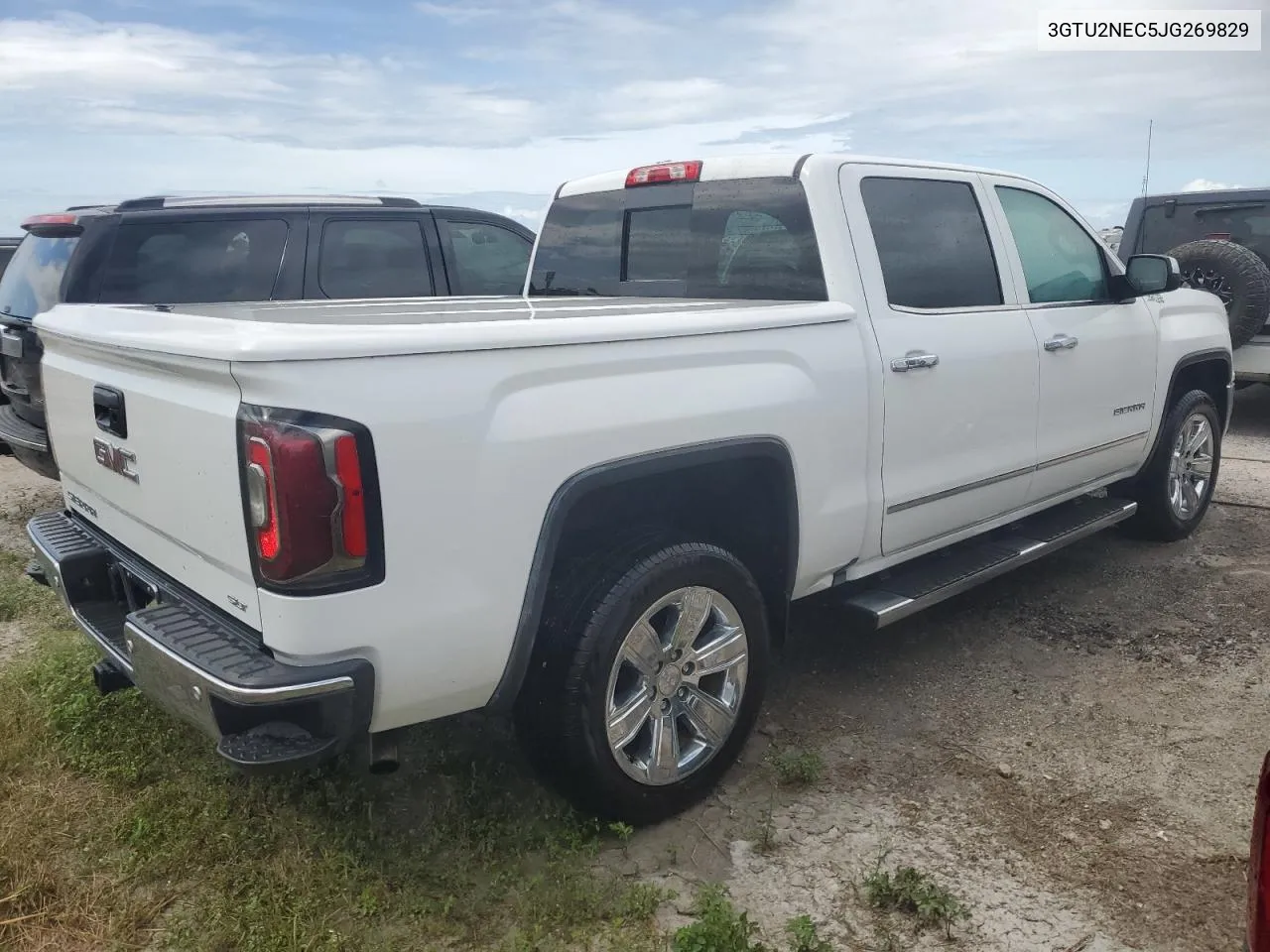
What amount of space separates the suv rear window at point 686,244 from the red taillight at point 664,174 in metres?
0.03

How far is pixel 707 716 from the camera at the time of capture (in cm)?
317

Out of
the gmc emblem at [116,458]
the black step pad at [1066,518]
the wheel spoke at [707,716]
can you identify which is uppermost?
the gmc emblem at [116,458]

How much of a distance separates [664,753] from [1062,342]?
8.28 feet

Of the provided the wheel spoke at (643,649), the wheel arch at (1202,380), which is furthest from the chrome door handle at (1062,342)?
the wheel spoke at (643,649)

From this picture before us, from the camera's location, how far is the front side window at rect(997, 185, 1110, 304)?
4.41 m

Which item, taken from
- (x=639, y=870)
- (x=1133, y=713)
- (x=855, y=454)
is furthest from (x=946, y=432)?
(x=639, y=870)

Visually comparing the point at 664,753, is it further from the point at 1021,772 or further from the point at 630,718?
the point at 1021,772

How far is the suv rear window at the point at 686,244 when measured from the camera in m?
3.66

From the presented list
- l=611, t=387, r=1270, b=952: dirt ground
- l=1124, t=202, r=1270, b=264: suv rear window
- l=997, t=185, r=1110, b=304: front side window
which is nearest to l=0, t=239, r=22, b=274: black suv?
l=611, t=387, r=1270, b=952: dirt ground

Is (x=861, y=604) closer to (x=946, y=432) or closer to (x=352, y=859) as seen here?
(x=946, y=432)

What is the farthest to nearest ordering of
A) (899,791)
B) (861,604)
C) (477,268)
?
(477,268), (861,604), (899,791)

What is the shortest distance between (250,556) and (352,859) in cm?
102

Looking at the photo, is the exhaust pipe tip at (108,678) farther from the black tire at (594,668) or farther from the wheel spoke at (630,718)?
the wheel spoke at (630,718)

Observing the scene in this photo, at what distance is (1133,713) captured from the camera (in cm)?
385
